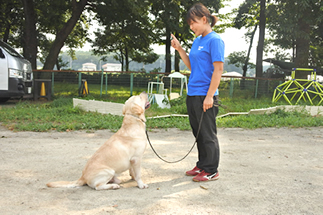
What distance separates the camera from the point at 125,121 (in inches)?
138

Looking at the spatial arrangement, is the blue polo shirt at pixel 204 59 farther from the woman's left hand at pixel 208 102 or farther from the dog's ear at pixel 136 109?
the dog's ear at pixel 136 109

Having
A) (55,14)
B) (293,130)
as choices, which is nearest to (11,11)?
(55,14)

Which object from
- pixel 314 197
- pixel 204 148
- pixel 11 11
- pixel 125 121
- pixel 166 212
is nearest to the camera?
pixel 166 212

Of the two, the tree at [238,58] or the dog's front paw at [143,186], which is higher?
the tree at [238,58]

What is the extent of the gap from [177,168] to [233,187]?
1031 millimetres

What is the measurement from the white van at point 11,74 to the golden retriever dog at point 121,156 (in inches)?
329

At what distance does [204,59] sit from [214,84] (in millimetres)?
355

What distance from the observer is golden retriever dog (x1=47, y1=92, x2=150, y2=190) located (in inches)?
131

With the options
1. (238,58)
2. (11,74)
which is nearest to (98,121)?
(11,74)

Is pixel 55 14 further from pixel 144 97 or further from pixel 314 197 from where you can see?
pixel 314 197

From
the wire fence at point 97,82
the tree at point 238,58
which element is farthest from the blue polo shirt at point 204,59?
the tree at point 238,58

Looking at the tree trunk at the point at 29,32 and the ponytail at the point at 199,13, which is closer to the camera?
the ponytail at the point at 199,13

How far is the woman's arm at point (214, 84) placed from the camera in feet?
11.3

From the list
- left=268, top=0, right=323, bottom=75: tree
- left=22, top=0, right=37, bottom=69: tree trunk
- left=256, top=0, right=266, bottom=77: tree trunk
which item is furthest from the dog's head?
left=256, top=0, right=266, bottom=77: tree trunk
